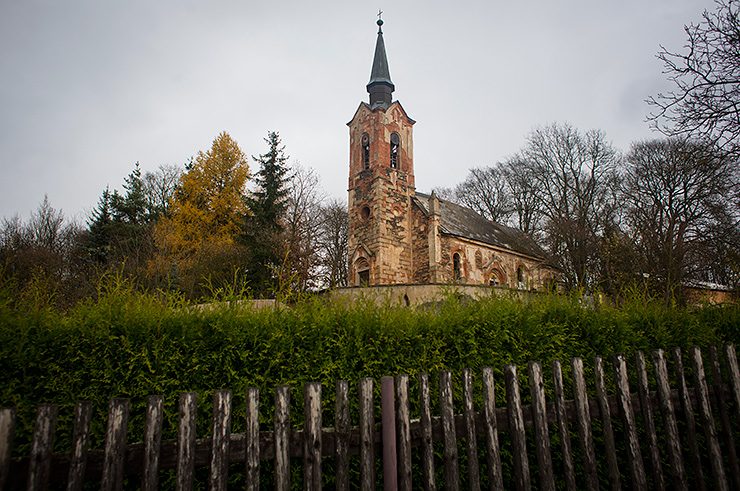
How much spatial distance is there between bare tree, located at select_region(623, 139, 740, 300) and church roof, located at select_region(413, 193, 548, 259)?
19.8ft

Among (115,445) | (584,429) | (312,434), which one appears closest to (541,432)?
(584,429)

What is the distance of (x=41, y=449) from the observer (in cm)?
214

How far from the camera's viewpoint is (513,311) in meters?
4.59

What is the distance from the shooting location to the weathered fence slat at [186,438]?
2352 millimetres

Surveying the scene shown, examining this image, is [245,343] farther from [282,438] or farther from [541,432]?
[541,432]

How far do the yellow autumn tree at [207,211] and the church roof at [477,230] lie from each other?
12.1 meters

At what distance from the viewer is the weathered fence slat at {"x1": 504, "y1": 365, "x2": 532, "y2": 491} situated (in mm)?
2990

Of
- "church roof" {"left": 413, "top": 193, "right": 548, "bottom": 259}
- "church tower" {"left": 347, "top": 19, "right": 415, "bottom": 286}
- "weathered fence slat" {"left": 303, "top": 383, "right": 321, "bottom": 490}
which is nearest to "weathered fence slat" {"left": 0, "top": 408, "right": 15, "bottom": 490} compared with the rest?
"weathered fence slat" {"left": 303, "top": 383, "right": 321, "bottom": 490}

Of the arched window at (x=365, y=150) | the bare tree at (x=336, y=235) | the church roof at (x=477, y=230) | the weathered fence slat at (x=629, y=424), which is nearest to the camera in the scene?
the weathered fence slat at (x=629, y=424)

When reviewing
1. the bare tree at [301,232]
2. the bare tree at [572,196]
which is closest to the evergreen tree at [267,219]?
the bare tree at [301,232]

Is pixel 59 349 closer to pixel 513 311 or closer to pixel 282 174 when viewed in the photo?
pixel 513 311

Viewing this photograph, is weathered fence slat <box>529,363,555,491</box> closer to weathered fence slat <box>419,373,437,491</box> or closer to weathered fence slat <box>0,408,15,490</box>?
weathered fence slat <box>419,373,437,491</box>

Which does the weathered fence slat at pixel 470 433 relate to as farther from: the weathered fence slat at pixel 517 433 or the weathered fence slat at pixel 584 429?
the weathered fence slat at pixel 584 429

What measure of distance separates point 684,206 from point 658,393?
876 inches
